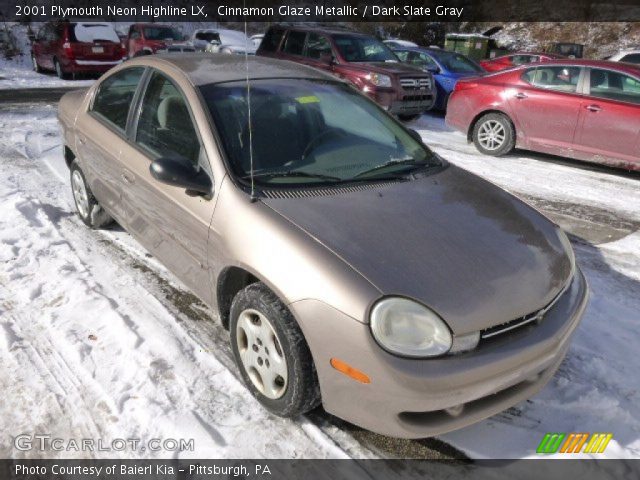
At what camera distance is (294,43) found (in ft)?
34.5

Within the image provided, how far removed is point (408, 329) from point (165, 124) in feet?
6.94

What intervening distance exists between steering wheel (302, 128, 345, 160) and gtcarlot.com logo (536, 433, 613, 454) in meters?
1.96

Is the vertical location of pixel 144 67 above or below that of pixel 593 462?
above

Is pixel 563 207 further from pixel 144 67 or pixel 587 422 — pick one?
pixel 144 67

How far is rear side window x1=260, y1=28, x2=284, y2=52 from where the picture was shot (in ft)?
35.5

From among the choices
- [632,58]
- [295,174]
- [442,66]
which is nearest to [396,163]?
[295,174]

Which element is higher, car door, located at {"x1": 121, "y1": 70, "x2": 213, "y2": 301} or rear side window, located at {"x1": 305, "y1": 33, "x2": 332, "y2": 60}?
rear side window, located at {"x1": 305, "y1": 33, "x2": 332, "y2": 60}

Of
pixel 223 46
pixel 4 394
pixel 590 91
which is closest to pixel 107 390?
pixel 4 394

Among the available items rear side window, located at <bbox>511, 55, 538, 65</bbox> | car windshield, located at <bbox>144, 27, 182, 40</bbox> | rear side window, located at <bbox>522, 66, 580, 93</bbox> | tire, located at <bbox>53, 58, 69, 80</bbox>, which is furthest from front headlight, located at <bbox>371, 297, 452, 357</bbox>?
car windshield, located at <bbox>144, 27, 182, 40</bbox>

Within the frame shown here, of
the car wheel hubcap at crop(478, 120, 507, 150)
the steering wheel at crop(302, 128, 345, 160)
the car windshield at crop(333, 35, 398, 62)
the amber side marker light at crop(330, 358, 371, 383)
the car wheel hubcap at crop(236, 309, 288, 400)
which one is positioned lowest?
the car wheel hubcap at crop(236, 309, 288, 400)

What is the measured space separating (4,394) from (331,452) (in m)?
1.74

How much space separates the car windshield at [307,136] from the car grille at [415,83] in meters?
6.24

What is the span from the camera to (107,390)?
2.77 meters

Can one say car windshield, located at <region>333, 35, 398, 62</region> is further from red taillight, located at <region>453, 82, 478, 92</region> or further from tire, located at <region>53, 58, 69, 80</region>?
tire, located at <region>53, 58, 69, 80</region>
